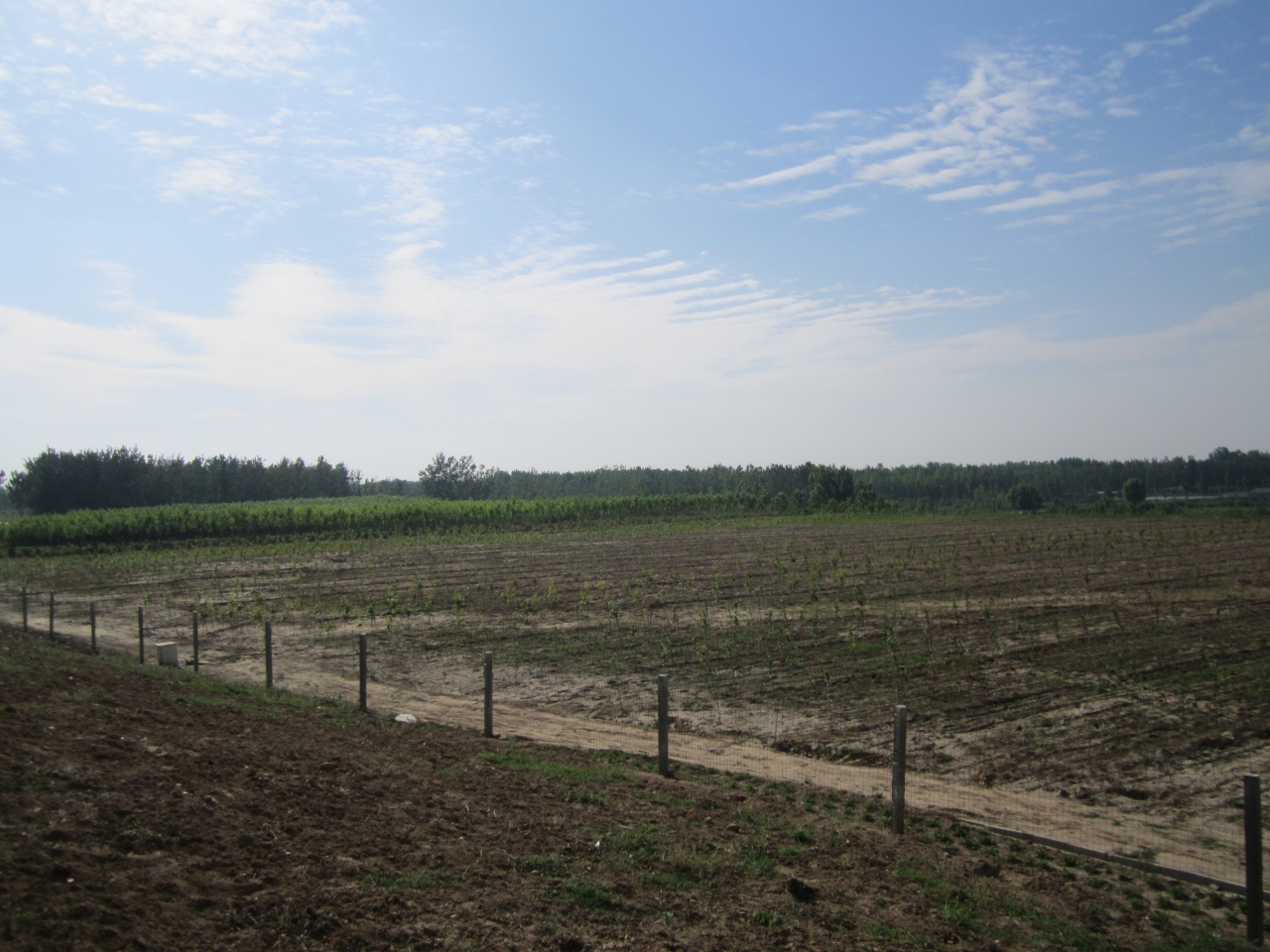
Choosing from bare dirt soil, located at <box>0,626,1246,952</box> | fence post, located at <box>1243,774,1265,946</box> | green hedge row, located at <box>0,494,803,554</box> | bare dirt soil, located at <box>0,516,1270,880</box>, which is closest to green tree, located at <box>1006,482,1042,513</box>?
green hedge row, located at <box>0,494,803,554</box>

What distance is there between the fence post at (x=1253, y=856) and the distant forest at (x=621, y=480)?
69779 mm

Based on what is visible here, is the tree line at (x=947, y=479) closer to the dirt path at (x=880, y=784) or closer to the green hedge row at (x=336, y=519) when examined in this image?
the green hedge row at (x=336, y=519)

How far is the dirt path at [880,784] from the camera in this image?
720 cm

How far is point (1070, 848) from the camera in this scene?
22.8 ft

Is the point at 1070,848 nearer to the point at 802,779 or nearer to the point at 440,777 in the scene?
the point at 802,779

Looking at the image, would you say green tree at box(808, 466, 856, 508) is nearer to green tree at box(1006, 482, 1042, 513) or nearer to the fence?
green tree at box(1006, 482, 1042, 513)

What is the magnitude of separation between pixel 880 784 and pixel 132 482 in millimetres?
98451

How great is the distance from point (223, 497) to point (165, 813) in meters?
109

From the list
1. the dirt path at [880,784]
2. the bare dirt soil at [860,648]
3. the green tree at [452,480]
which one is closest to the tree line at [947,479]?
the green tree at [452,480]

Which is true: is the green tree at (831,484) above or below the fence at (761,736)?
above

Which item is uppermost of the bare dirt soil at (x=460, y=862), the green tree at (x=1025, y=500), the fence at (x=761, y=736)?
the green tree at (x=1025, y=500)

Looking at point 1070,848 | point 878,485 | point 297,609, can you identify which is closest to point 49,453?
point 297,609

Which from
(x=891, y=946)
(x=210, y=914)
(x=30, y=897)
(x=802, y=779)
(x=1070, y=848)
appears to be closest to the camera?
(x=30, y=897)

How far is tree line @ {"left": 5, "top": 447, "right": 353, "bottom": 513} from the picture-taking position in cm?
8194
